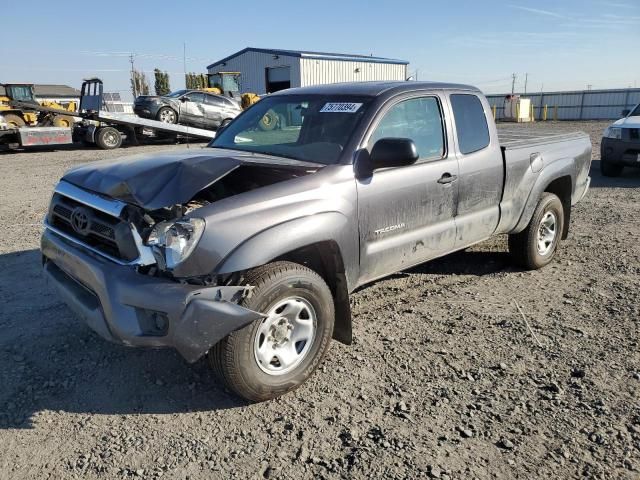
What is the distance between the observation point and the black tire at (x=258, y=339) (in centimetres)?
289

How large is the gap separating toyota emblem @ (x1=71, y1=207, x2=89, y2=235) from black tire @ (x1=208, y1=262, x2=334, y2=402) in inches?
45.4

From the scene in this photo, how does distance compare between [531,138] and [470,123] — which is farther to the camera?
[531,138]

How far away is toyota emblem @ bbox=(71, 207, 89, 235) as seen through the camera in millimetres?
3260

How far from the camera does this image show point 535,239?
532cm

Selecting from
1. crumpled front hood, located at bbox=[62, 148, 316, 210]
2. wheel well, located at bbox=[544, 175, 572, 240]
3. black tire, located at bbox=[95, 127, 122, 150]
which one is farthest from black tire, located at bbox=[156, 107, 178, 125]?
crumpled front hood, located at bbox=[62, 148, 316, 210]

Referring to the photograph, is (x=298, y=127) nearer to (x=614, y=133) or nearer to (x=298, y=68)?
(x=614, y=133)

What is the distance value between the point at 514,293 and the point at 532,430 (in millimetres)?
2195

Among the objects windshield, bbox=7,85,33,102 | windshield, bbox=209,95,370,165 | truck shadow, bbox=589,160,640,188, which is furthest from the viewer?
windshield, bbox=7,85,33,102

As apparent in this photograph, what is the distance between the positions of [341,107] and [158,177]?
1562mm

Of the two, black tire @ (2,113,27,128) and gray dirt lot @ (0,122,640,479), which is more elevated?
black tire @ (2,113,27,128)

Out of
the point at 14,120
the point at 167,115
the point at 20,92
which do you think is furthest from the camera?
the point at 20,92

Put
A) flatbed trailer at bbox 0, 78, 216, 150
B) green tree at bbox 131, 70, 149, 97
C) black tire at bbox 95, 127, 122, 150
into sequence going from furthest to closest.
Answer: green tree at bbox 131, 70, 149, 97 → black tire at bbox 95, 127, 122, 150 → flatbed trailer at bbox 0, 78, 216, 150

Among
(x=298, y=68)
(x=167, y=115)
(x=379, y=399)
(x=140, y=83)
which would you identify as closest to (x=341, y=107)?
(x=379, y=399)

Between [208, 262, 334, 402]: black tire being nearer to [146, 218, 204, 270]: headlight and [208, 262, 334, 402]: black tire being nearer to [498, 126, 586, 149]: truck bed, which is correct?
[146, 218, 204, 270]: headlight
